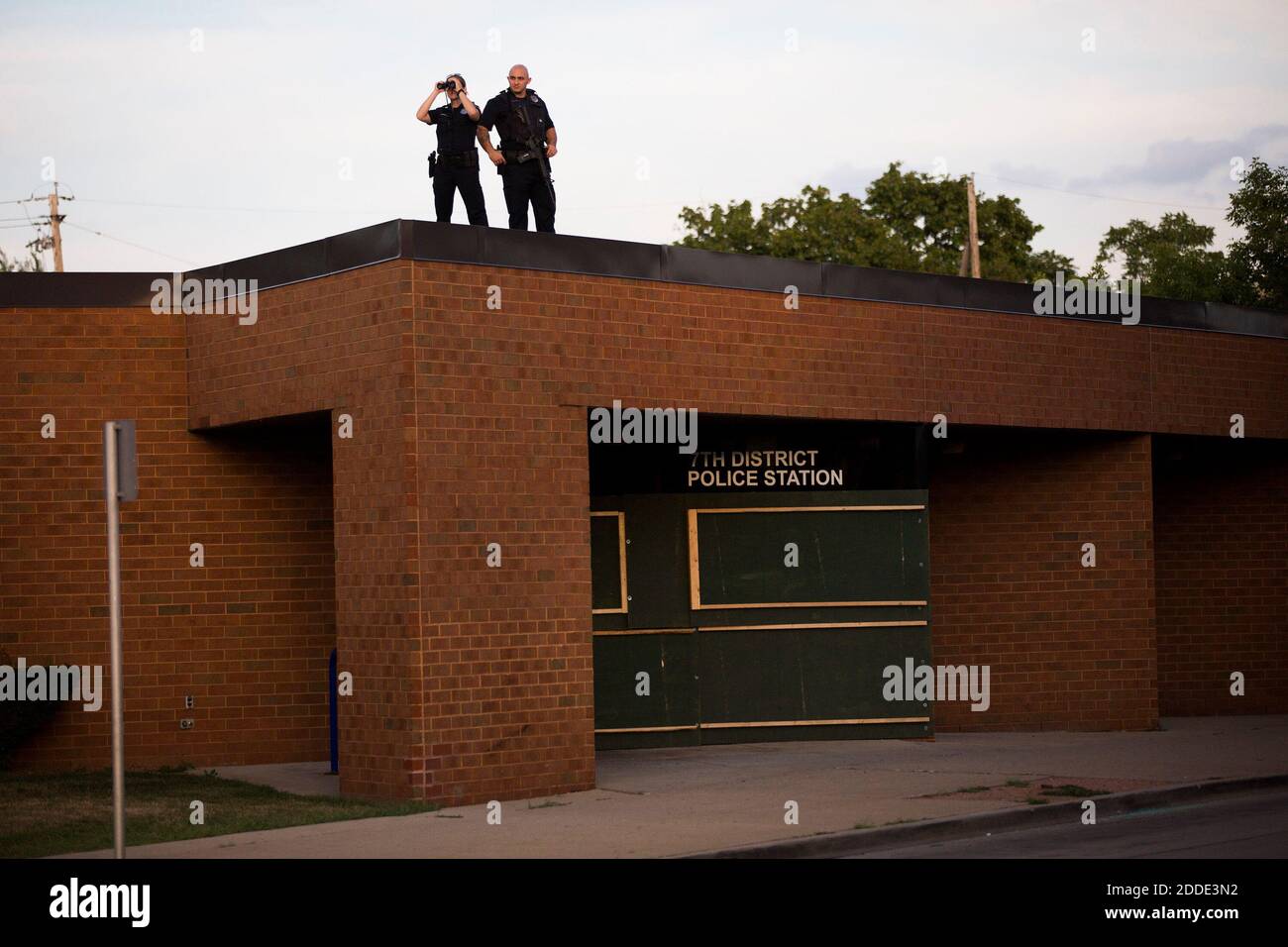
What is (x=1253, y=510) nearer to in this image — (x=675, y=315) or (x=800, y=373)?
(x=800, y=373)

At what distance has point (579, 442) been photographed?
43.8 feet

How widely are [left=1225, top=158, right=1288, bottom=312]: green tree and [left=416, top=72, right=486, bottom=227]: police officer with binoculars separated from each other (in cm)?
1790

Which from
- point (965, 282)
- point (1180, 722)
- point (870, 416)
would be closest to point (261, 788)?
point (870, 416)

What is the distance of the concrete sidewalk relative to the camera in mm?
10469

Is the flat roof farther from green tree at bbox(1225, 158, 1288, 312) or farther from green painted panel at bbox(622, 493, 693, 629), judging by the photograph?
green tree at bbox(1225, 158, 1288, 312)

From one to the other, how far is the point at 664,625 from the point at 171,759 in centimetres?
473

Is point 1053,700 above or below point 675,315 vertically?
below

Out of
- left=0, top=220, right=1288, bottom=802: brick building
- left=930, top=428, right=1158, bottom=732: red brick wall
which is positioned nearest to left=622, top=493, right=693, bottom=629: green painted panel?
left=0, top=220, right=1288, bottom=802: brick building

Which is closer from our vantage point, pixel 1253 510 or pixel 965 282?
pixel 965 282

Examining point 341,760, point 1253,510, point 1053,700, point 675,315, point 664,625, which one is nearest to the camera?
point 341,760

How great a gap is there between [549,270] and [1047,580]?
23.9ft

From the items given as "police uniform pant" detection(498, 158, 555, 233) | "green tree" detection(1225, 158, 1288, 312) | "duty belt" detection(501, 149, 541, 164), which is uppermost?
"green tree" detection(1225, 158, 1288, 312)

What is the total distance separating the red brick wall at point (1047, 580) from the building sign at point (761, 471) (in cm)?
168

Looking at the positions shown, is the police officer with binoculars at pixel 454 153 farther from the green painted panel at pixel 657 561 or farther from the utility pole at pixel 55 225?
the utility pole at pixel 55 225
